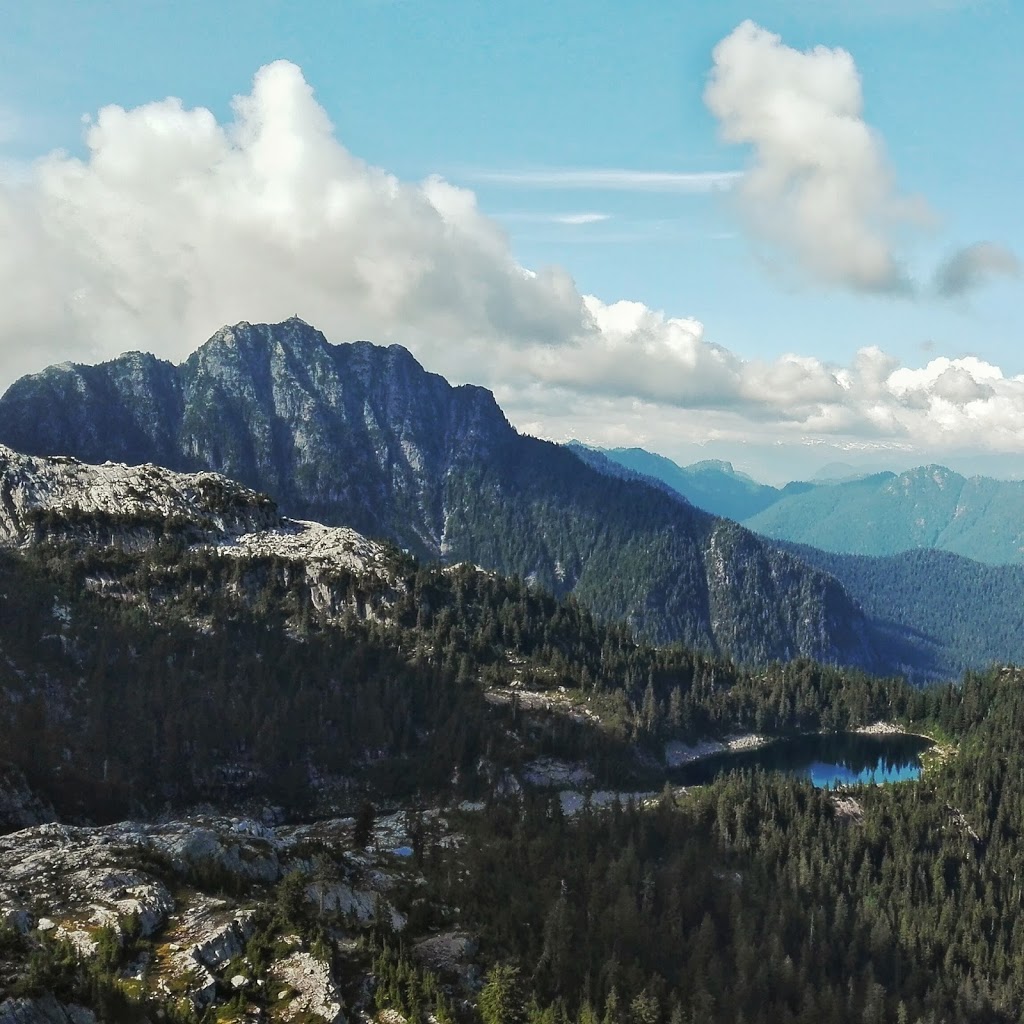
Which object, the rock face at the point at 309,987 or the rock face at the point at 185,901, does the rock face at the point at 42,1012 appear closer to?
the rock face at the point at 185,901

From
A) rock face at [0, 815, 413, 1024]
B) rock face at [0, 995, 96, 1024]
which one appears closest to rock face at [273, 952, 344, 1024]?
rock face at [0, 815, 413, 1024]

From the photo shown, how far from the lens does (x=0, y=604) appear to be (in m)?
194

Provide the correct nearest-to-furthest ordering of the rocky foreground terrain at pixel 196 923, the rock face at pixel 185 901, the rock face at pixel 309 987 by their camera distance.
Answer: the rocky foreground terrain at pixel 196 923
the rock face at pixel 309 987
the rock face at pixel 185 901

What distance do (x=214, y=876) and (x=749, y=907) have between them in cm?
8235

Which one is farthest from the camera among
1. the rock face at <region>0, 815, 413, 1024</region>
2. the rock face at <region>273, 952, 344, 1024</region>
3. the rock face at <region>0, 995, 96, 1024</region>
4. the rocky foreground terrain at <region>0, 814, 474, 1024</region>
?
the rock face at <region>0, 815, 413, 1024</region>

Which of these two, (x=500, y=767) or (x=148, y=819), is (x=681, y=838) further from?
(x=148, y=819)

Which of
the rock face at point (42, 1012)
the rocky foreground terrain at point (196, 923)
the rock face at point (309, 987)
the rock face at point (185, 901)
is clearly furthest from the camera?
the rock face at point (185, 901)

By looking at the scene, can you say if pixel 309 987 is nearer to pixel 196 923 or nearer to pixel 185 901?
pixel 196 923

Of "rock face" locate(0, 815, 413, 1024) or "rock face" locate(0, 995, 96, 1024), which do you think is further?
"rock face" locate(0, 815, 413, 1024)

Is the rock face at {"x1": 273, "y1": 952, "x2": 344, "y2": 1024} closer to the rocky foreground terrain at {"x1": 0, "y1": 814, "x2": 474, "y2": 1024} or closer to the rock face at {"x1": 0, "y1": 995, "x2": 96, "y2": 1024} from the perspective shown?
the rocky foreground terrain at {"x1": 0, "y1": 814, "x2": 474, "y2": 1024}

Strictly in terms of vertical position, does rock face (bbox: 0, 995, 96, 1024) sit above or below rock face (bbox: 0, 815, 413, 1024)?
above

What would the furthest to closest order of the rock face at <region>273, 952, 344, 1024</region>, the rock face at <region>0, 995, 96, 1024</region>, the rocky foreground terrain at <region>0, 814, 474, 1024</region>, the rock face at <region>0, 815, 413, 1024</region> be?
the rock face at <region>0, 815, 413, 1024</region> → the rock face at <region>273, 952, 344, 1024</region> → the rocky foreground terrain at <region>0, 814, 474, 1024</region> → the rock face at <region>0, 995, 96, 1024</region>

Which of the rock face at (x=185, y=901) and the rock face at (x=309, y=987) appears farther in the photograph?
the rock face at (x=185, y=901)

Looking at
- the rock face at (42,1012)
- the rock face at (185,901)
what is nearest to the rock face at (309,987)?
the rock face at (185,901)
